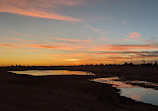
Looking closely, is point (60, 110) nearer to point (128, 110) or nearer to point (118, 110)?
point (118, 110)

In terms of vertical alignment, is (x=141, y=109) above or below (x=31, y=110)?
below

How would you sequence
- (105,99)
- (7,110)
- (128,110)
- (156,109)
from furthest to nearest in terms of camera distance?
(105,99) < (156,109) < (128,110) < (7,110)

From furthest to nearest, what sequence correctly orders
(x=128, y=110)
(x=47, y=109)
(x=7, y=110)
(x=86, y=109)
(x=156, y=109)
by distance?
(x=156, y=109) < (x=128, y=110) < (x=86, y=109) < (x=47, y=109) < (x=7, y=110)

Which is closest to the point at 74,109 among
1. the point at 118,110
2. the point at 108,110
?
the point at 108,110

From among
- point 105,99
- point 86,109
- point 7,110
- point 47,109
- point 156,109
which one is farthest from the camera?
point 105,99

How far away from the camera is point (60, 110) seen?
10.8m

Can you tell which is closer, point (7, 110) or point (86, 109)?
point (7, 110)

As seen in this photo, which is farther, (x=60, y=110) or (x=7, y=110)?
(x=60, y=110)

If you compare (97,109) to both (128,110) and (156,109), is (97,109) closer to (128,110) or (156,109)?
(128,110)

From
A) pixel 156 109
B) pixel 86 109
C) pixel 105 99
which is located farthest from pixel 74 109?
pixel 156 109

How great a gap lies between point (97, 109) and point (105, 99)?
14.4 feet

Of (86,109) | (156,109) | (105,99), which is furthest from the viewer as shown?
(105,99)

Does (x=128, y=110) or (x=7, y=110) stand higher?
(x=7, y=110)

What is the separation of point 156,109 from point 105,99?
4828mm
